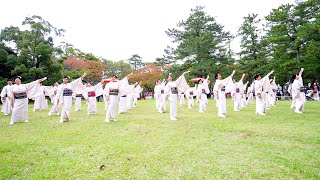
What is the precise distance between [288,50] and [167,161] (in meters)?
32.8

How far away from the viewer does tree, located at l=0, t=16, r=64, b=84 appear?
28.8m

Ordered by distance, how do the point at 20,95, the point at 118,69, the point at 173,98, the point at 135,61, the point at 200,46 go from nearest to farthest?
the point at 20,95, the point at 173,98, the point at 200,46, the point at 118,69, the point at 135,61

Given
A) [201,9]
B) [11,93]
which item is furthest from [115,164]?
[201,9]

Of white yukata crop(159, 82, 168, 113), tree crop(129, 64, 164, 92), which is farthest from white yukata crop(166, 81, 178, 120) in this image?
tree crop(129, 64, 164, 92)

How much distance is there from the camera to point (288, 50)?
107ft

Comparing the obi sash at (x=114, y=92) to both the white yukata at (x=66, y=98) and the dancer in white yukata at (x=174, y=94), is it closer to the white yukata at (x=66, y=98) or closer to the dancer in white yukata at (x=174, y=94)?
the white yukata at (x=66, y=98)

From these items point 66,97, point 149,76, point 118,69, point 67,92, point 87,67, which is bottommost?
point 66,97

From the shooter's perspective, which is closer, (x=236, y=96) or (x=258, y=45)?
(x=236, y=96)

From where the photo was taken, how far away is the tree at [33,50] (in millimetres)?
28766

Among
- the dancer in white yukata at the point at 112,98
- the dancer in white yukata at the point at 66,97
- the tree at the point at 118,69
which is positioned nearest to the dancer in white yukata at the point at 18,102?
the dancer in white yukata at the point at 66,97

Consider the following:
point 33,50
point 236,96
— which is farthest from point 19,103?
point 33,50

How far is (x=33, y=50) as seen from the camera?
29.9 metres

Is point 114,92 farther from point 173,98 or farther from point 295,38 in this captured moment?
point 295,38

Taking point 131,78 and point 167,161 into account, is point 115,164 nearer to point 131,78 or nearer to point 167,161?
point 167,161
